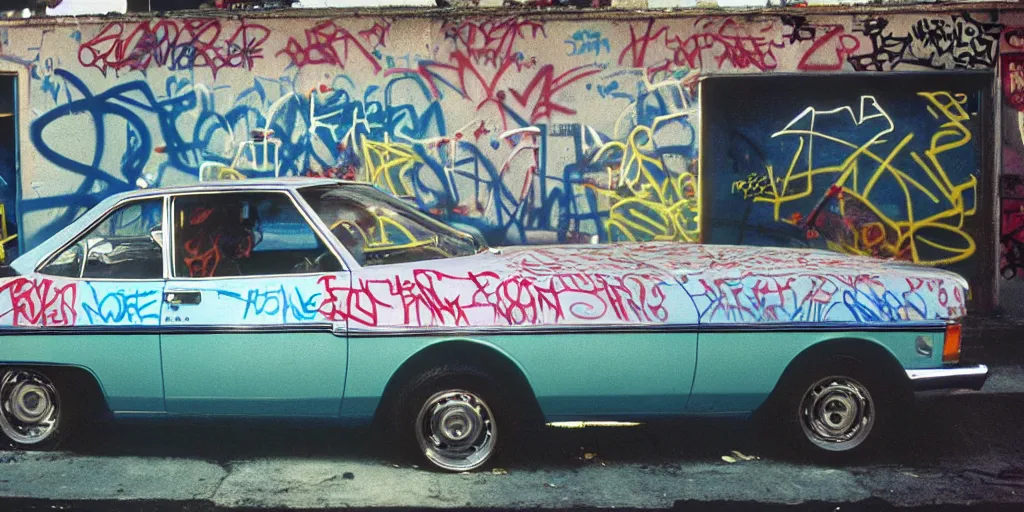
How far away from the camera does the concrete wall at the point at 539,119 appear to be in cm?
985

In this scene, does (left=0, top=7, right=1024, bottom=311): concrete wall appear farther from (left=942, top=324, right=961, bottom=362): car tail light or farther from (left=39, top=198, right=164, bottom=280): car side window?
(left=942, top=324, right=961, bottom=362): car tail light

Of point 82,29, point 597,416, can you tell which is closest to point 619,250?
point 597,416

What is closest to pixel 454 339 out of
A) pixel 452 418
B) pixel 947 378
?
pixel 452 418

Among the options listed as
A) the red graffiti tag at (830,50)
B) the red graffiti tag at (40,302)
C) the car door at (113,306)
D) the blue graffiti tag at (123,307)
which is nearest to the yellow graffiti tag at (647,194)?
the red graffiti tag at (830,50)

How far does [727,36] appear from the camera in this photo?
387 inches

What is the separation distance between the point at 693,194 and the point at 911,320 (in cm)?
492

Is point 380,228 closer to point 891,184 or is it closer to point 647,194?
point 647,194

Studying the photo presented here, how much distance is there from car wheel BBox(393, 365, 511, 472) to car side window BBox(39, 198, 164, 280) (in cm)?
153

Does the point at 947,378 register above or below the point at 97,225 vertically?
below

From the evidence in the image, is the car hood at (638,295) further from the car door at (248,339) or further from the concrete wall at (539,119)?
the concrete wall at (539,119)

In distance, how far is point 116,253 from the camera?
216 inches

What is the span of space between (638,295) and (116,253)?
288 cm

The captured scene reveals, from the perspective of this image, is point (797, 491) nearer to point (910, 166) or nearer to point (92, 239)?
point (92, 239)

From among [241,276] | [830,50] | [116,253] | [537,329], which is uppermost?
[830,50]
